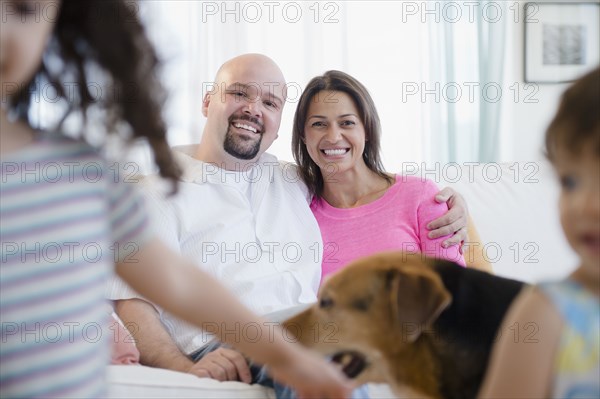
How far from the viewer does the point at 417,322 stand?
3.19 feet

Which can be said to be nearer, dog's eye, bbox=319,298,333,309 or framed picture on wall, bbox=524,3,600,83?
dog's eye, bbox=319,298,333,309

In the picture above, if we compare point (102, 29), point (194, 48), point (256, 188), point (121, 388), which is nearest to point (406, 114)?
point (194, 48)

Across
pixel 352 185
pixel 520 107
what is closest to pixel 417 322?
pixel 352 185

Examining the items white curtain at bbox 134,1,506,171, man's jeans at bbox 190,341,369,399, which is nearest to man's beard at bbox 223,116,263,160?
man's jeans at bbox 190,341,369,399

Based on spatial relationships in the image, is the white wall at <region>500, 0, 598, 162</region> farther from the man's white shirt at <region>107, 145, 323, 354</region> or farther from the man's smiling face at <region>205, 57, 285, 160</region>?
the man's white shirt at <region>107, 145, 323, 354</region>

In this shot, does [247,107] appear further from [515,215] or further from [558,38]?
[558,38]

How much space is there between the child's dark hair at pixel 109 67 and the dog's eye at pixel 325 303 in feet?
1.58

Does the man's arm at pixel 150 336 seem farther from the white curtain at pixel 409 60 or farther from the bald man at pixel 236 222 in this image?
the white curtain at pixel 409 60

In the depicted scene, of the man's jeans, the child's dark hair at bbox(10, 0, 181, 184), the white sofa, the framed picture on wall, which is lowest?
the man's jeans

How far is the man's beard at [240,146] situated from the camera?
193cm

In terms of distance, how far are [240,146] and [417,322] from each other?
1074 millimetres

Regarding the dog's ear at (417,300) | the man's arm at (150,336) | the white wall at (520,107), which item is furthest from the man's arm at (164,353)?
the white wall at (520,107)

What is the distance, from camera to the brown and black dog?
0.96m

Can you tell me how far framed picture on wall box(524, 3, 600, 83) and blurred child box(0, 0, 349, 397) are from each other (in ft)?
11.7
